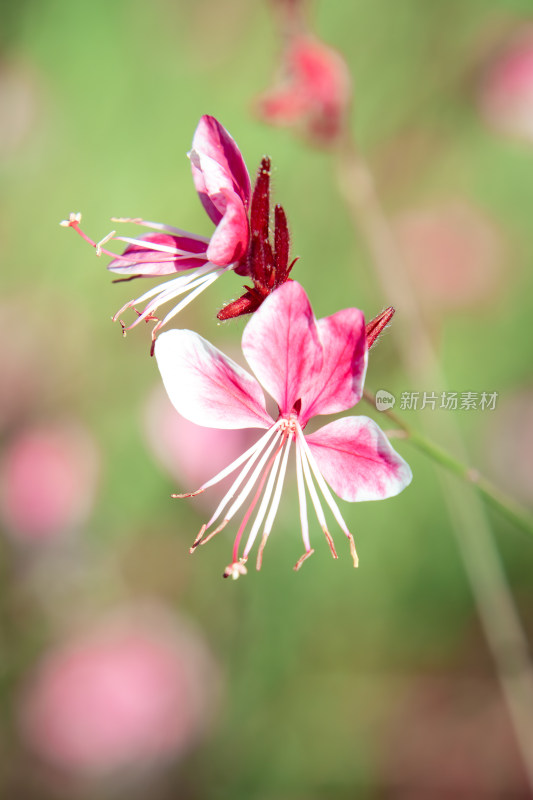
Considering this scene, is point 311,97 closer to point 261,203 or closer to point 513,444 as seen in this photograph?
point 261,203

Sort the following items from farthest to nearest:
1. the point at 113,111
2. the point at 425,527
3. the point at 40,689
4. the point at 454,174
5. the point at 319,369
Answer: the point at 113,111
the point at 454,174
the point at 425,527
the point at 40,689
the point at 319,369

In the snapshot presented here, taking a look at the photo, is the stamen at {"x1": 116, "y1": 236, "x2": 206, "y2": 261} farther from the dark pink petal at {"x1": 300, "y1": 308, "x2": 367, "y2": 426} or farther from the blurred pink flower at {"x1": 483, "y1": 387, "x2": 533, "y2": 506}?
the blurred pink flower at {"x1": 483, "y1": 387, "x2": 533, "y2": 506}

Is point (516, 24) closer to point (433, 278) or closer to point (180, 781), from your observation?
point (433, 278)

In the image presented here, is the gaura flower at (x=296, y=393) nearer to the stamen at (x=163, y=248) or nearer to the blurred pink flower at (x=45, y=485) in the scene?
the stamen at (x=163, y=248)

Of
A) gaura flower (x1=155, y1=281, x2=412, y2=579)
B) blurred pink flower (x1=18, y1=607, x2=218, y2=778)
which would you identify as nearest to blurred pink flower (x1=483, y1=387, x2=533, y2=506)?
blurred pink flower (x1=18, y1=607, x2=218, y2=778)

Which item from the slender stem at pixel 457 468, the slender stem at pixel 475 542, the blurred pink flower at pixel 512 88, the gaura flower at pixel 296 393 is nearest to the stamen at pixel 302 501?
the gaura flower at pixel 296 393

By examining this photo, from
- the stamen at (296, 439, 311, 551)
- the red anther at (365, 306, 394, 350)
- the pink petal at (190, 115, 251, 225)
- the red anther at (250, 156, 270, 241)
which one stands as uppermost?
the pink petal at (190, 115, 251, 225)

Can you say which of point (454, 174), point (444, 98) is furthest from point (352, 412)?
point (444, 98)
